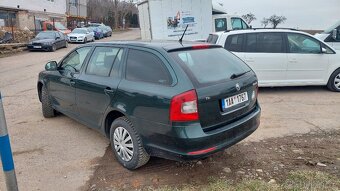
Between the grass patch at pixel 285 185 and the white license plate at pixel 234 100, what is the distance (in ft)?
2.92

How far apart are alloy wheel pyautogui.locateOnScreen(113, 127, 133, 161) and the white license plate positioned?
1.25m

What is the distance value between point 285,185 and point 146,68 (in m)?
2.11

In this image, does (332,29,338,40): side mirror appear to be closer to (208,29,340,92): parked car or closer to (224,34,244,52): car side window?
(208,29,340,92): parked car

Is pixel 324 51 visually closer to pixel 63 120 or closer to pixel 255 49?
pixel 255 49

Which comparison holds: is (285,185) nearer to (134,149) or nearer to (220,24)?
(134,149)

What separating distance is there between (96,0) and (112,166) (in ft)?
199

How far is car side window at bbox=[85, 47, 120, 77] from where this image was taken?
424 cm

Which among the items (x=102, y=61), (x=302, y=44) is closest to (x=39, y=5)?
(x=302, y=44)

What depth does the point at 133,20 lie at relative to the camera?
225 feet

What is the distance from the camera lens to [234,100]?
363 cm

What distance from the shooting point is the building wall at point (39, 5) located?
31.4 m

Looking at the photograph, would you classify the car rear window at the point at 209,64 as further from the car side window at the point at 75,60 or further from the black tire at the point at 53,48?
the black tire at the point at 53,48

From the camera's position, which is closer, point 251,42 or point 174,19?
point 251,42

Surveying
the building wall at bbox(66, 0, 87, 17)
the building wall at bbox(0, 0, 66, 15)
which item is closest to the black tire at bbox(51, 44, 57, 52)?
the building wall at bbox(0, 0, 66, 15)
